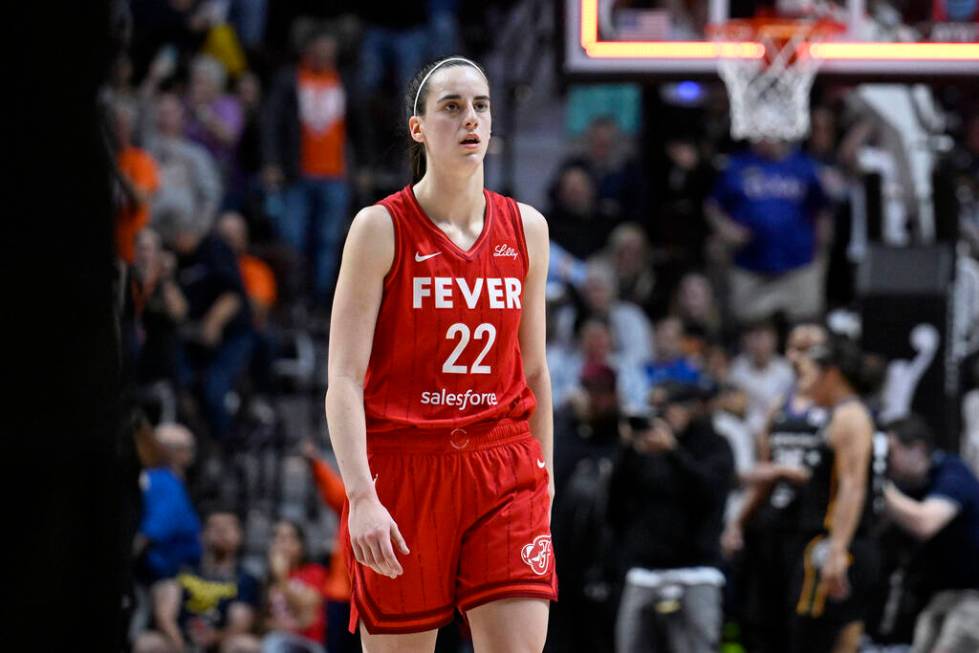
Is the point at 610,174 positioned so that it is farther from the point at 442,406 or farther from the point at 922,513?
the point at 442,406

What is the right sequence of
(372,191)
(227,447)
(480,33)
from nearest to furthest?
(227,447) < (372,191) < (480,33)

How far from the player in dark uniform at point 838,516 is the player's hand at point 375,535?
4435 millimetres

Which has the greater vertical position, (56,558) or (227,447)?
(56,558)

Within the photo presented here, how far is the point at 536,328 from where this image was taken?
189 inches

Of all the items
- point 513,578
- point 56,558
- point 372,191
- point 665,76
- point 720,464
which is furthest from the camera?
point 372,191

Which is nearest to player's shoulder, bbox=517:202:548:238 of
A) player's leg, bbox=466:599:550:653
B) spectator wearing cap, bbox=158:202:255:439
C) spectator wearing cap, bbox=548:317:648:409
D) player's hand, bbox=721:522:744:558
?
player's leg, bbox=466:599:550:653

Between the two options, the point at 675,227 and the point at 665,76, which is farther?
the point at 675,227

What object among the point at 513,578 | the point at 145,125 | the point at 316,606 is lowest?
the point at 316,606

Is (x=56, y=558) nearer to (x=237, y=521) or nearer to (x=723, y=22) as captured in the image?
(x=237, y=521)

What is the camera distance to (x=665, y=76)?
996cm

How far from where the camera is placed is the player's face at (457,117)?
4543 millimetres

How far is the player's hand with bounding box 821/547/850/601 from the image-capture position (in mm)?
8281

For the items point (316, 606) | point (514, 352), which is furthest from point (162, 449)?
point (514, 352)

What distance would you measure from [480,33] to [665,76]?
583cm
